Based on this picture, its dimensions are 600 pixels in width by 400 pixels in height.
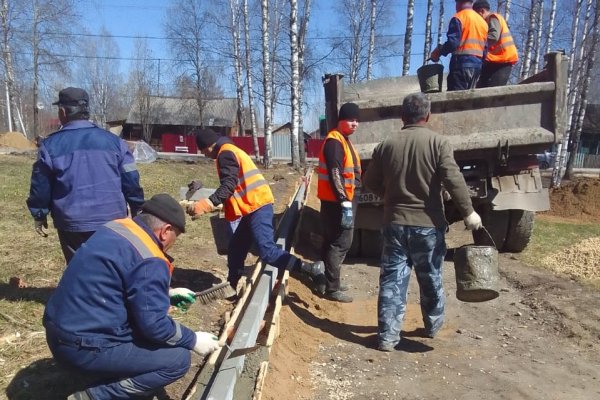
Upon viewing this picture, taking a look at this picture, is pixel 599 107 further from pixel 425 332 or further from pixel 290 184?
pixel 425 332

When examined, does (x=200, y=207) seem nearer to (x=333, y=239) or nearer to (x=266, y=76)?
(x=333, y=239)

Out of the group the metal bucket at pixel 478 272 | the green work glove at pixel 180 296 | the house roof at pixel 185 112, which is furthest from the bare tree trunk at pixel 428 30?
the house roof at pixel 185 112

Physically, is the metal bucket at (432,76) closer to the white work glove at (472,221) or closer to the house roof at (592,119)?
the white work glove at (472,221)

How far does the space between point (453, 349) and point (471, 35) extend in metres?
3.84

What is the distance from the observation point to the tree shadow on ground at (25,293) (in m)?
4.79

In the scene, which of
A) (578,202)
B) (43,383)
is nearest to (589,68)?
(578,202)

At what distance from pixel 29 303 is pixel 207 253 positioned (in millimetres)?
2781

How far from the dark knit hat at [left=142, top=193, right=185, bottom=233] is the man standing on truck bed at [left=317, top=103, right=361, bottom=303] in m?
2.66

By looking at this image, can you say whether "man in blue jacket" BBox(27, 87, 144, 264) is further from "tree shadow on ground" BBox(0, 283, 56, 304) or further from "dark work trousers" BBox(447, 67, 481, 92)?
"dark work trousers" BBox(447, 67, 481, 92)

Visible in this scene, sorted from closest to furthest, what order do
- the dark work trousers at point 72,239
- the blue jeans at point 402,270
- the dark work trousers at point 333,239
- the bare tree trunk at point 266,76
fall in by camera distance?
the dark work trousers at point 72,239
the blue jeans at point 402,270
the dark work trousers at point 333,239
the bare tree trunk at point 266,76

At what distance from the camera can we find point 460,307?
545 centimetres

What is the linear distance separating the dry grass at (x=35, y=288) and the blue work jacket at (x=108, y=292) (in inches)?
16.0

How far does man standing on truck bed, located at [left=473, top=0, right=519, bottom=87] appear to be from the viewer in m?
6.80

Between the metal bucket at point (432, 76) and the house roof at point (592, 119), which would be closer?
the metal bucket at point (432, 76)
